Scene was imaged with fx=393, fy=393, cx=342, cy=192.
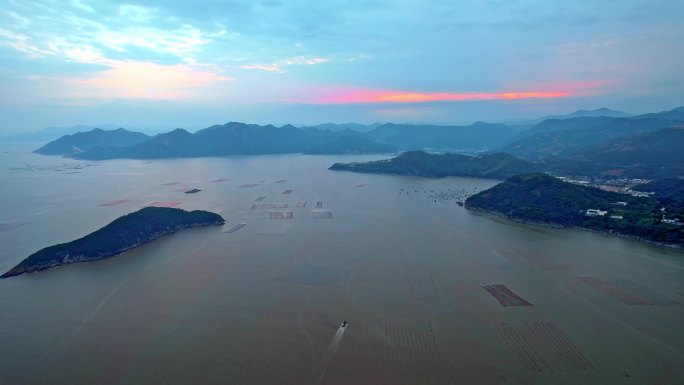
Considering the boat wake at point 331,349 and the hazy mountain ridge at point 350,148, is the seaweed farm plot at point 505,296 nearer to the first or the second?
the boat wake at point 331,349

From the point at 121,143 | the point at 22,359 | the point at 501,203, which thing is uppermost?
the point at 121,143

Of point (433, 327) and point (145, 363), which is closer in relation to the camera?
point (145, 363)

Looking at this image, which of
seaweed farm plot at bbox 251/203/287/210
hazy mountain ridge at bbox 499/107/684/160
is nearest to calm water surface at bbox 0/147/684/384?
seaweed farm plot at bbox 251/203/287/210

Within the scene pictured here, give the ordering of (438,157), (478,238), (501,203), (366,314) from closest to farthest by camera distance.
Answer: (366,314)
(478,238)
(501,203)
(438,157)

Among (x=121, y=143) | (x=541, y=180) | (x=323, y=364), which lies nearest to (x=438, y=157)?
(x=541, y=180)

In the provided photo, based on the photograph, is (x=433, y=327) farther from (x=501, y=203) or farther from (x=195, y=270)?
(x=501, y=203)

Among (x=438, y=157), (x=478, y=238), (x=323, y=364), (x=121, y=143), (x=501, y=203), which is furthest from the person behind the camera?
(x=121, y=143)

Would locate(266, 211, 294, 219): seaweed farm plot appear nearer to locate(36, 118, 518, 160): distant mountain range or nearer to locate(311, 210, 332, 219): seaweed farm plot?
locate(311, 210, 332, 219): seaweed farm plot

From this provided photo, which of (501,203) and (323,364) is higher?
(501,203)

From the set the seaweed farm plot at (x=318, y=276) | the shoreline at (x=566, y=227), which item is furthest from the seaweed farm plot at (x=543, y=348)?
the shoreline at (x=566, y=227)
